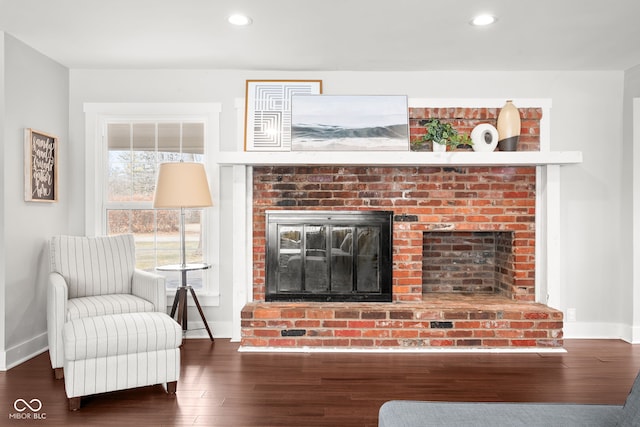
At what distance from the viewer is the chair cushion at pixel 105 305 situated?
3264mm

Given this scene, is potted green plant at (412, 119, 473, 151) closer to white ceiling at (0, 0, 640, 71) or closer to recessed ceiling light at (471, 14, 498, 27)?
white ceiling at (0, 0, 640, 71)

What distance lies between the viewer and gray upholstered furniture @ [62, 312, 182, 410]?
8.82 ft

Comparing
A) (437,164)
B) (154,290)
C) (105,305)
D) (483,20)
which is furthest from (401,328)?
(483,20)

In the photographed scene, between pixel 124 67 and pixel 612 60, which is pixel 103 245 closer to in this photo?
pixel 124 67

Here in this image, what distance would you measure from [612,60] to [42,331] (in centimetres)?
526

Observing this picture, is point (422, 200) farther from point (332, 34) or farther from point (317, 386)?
point (317, 386)

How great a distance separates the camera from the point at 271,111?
171 inches

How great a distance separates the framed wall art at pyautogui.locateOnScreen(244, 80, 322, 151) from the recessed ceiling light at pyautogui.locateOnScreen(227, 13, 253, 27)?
103cm

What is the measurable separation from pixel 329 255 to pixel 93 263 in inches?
75.4

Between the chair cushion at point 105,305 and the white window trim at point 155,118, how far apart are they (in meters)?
0.89

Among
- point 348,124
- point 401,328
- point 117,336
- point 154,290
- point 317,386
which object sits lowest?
point 317,386

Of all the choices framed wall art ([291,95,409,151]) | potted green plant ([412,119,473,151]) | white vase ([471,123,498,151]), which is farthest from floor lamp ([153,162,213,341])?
white vase ([471,123,498,151])

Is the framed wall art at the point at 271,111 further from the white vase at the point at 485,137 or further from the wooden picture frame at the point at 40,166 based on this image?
the wooden picture frame at the point at 40,166

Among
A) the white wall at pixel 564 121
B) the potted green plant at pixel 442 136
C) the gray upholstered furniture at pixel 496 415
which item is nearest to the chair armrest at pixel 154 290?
the white wall at pixel 564 121
